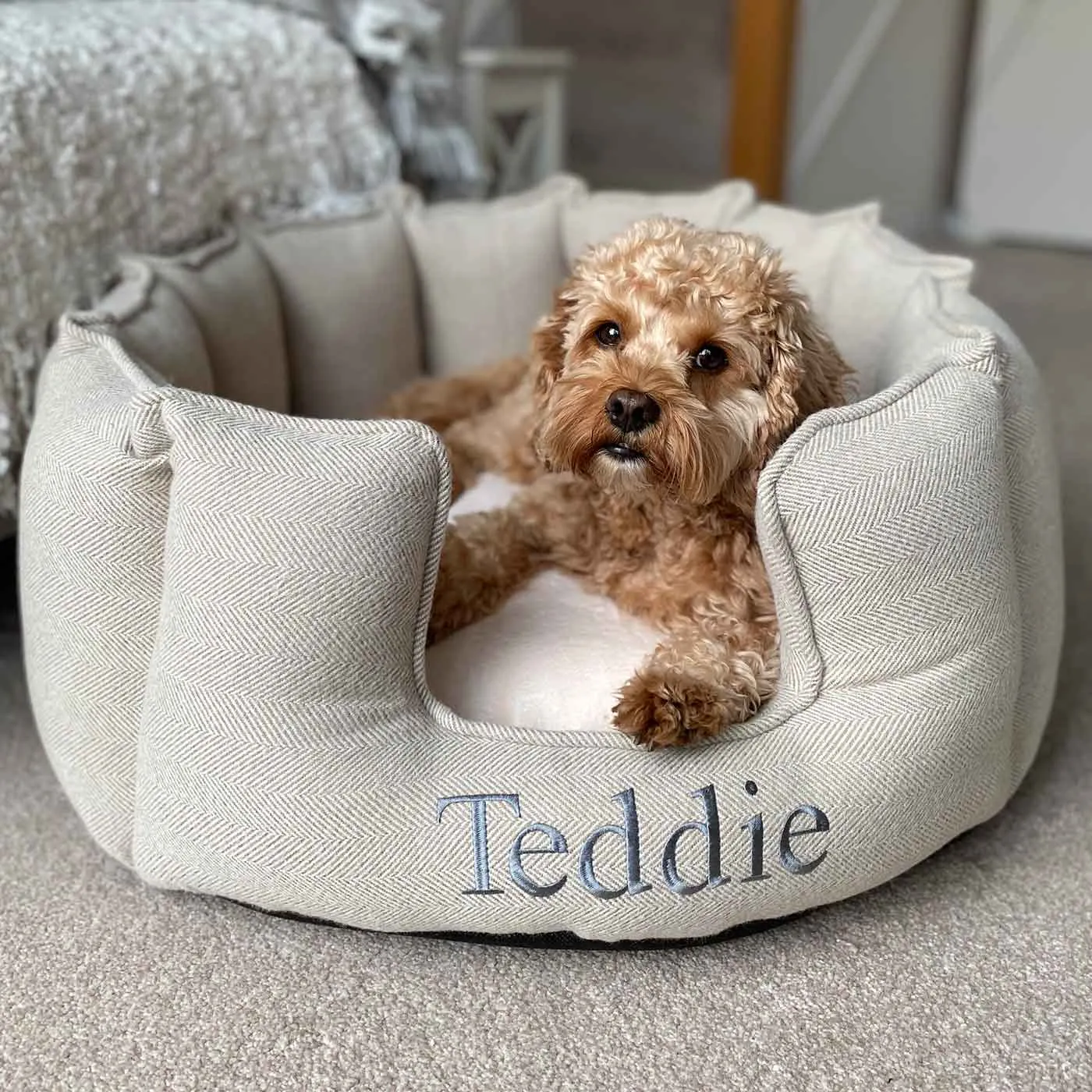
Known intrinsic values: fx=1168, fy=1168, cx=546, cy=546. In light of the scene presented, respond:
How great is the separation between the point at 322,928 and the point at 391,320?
4.46 ft

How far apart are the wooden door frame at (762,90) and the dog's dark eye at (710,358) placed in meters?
2.61

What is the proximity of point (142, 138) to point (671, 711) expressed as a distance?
1.43 metres

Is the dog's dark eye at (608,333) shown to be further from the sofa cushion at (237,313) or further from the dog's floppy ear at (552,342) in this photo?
the sofa cushion at (237,313)

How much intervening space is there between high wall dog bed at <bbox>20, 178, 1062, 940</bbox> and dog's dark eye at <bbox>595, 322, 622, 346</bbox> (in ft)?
0.99

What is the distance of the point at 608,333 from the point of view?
152cm

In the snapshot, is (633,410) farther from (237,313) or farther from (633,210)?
(633,210)

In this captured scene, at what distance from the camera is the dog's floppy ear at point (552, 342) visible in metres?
1.61

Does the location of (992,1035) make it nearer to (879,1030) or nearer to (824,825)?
(879,1030)

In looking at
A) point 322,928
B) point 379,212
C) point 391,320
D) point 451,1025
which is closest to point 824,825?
point 451,1025

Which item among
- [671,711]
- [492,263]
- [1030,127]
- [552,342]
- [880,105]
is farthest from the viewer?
[1030,127]

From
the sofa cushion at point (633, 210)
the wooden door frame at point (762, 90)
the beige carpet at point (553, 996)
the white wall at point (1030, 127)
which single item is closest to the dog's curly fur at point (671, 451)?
the beige carpet at point (553, 996)

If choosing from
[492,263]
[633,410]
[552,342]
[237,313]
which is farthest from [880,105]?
[633,410]

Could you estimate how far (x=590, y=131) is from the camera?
16.6ft

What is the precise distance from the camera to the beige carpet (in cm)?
123
